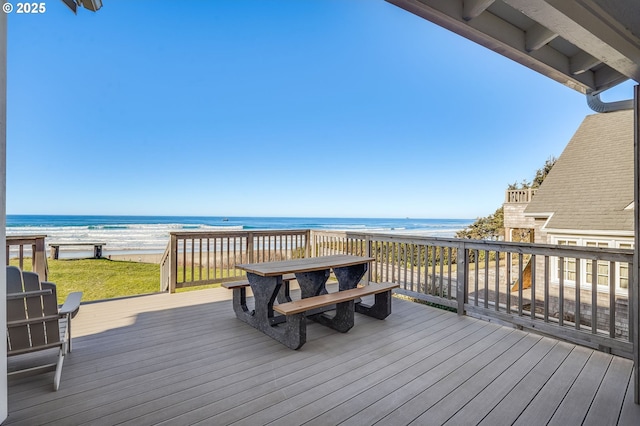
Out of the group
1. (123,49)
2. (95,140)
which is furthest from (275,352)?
(95,140)

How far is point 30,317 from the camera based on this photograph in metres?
1.90

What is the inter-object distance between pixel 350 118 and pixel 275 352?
1252 cm

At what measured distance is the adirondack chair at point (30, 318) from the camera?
185 cm

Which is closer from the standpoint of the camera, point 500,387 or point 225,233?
point 500,387

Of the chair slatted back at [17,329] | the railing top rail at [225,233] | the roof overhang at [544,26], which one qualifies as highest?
the roof overhang at [544,26]

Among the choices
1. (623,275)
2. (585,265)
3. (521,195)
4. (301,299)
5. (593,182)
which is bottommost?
(623,275)

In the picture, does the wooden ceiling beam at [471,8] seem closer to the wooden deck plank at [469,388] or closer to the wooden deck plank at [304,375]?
the wooden deck plank at [469,388]

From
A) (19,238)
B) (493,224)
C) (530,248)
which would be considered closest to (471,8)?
(530,248)

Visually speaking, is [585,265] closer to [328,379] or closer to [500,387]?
[500,387]

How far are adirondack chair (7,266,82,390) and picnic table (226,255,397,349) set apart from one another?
1434mm

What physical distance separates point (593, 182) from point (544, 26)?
7598mm

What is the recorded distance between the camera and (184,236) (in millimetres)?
4582

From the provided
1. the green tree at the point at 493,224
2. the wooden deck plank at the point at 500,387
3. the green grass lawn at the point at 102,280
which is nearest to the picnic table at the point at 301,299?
the wooden deck plank at the point at 500,387

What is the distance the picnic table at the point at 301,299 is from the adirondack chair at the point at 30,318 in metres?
1.43
